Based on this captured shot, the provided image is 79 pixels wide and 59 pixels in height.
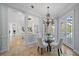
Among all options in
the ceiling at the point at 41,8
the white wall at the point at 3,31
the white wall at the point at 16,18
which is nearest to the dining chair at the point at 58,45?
the ceiling at the point at 41,8

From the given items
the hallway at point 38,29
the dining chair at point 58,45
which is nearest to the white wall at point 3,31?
the hallway at point 38,29

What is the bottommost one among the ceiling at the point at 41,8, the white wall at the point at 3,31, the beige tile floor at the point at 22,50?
the beige tile floor at the point at 22,50

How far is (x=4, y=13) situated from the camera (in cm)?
257

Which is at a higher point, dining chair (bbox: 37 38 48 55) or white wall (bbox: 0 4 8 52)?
white wall (bbox: 0 4 8 52)

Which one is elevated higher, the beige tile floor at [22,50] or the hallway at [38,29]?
the hallway at [38,29]

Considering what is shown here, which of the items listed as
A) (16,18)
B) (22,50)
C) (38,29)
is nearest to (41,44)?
(38,29)

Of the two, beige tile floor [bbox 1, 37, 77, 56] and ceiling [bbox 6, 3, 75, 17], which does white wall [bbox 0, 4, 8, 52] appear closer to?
beige tile floor [bbox 1, 37, 77, 56]

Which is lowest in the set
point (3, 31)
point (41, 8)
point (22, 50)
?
point (22, 50)

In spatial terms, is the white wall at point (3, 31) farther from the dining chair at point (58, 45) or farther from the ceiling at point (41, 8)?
the dining chair at point (58, 45)

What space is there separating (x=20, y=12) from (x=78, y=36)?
4.72 feet

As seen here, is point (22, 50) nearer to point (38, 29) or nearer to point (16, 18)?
point (38, 29)

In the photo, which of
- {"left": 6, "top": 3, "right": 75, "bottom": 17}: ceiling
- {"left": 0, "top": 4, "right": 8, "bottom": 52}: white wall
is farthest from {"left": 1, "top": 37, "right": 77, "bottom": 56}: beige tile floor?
{"left": 6, "top": 3, "right": 75, "bottom": 17}: ceiling

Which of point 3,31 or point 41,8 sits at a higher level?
point 41,8

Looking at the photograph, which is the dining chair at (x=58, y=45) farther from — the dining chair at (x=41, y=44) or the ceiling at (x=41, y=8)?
the ceiling at (x=41, y=8)
